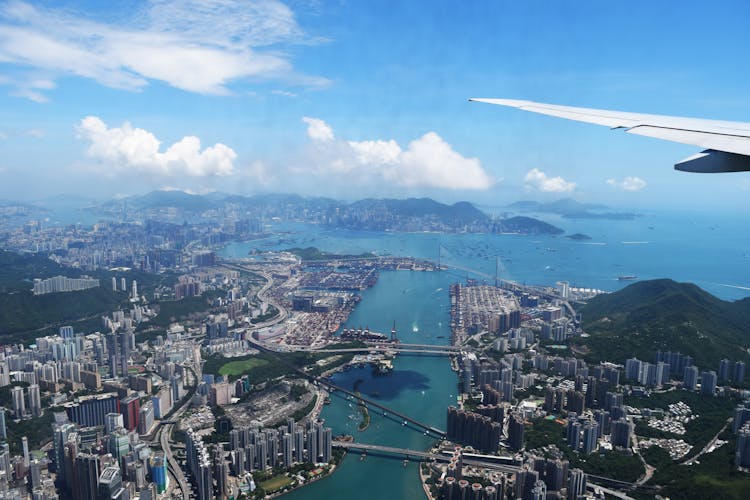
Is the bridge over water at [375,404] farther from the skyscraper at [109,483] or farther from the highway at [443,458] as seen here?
the skyscraper at [109,483]

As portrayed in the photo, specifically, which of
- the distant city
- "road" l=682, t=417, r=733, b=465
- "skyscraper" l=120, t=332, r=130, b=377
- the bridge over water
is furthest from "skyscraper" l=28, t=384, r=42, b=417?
"road" l=682, t=417, r=733, b=465

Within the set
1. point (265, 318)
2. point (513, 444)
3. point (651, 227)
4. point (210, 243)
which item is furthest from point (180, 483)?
point (651, 227)

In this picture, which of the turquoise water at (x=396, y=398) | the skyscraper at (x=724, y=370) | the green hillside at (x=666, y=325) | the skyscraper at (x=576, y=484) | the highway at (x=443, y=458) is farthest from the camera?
the green hillside at (x=666, y=325)

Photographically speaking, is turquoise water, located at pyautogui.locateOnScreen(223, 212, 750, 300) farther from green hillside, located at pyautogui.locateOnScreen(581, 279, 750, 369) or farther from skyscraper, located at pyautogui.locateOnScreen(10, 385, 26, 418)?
skyscraper, located at pyautogui.locateOnScreen(10, 385, 26, 418)

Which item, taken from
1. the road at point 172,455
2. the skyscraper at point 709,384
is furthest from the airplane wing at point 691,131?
the skyscraper at point 709,384

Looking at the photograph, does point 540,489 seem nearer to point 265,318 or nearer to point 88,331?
point 265,318

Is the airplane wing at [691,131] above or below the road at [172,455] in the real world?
above

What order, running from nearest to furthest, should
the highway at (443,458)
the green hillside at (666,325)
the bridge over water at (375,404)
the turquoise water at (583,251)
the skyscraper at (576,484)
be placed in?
the skyscraper at (576,484) < the highway at (443,458) < the bridge over water at (375,404) < the green hillside at (666,325) < the turquoise water at (583,251)

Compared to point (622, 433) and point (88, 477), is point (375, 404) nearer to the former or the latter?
point (622, 433)
